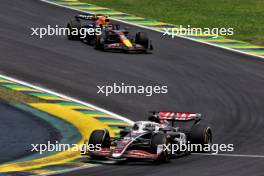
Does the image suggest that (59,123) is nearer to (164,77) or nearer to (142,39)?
(164,77)

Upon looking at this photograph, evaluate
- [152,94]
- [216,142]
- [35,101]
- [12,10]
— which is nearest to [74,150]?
[216,142]

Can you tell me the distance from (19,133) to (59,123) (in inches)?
85.4

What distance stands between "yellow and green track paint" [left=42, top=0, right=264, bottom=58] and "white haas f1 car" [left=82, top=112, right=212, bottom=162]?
1591 centimetres

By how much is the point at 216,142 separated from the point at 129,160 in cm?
390

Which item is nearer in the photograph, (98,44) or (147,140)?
(147,140)

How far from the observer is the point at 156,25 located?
44.7 metres

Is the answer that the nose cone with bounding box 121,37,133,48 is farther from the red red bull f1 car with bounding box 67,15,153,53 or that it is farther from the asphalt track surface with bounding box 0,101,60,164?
the asphalt track surface with bounding box 0,101,60,164

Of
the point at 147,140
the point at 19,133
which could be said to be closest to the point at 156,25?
the point at 19,133

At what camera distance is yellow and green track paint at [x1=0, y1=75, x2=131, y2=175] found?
21594mm

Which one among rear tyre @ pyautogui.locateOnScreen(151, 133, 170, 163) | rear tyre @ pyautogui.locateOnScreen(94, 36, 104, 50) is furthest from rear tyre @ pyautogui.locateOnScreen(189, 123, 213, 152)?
rear tyre @ pyautogui.locateOnScreen(94, 36, 104, 50)

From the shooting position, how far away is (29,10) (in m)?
46.0

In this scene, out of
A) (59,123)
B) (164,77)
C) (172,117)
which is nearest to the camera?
(172,117)

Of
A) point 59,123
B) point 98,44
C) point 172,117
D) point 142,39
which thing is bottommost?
point 59,123

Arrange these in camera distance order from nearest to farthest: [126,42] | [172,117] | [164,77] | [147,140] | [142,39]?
[147,140] < [172,117] < [164,77] < [126,42] < [142,39]
